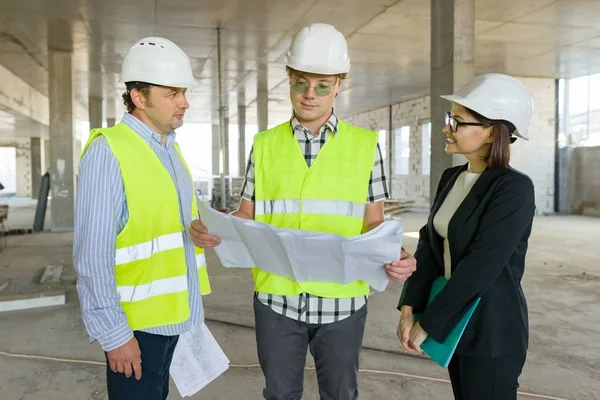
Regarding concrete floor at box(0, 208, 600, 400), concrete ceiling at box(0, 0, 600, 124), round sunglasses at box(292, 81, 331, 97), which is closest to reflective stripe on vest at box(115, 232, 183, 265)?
round sunglasses at box(292, 81, 331, 97)

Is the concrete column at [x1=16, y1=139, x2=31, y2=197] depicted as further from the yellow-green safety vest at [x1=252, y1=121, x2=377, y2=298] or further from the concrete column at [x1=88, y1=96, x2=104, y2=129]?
the yellow-green safety vest at [x1=252, y1=121, x2=377, y2=298]

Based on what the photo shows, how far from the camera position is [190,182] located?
2.16 meters

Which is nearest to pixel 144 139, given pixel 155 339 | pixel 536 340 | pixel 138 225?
pixel 138 225

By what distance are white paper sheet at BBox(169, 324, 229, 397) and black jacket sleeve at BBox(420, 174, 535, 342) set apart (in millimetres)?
948

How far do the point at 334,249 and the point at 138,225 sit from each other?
70 cm

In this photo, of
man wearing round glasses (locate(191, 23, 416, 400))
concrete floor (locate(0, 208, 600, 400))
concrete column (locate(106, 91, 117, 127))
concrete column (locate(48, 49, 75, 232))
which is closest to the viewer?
man wearing round glasses (locate(191, 23, 416, 400))

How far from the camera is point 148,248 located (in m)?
1.80

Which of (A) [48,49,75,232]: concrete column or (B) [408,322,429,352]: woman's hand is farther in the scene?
(A) [48,49,75,232]: concrete column

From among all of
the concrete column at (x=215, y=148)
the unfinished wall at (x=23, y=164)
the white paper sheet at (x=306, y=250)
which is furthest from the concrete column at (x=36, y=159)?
the white paper sheet at (x=306, y=250)

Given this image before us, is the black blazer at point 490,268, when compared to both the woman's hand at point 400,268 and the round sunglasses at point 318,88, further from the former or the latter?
the round sunglasses at point 318,88

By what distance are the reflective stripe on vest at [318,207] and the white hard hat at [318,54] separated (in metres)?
0.52

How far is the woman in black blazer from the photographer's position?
5.69 feet

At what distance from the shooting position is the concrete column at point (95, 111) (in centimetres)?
1838

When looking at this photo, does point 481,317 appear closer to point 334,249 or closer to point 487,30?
point 334,249
